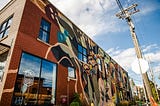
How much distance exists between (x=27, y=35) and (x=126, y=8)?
25.7ft

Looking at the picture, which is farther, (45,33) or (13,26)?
(45,33)

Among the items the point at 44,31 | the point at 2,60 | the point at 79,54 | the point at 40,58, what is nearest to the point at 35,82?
the point at 40,58

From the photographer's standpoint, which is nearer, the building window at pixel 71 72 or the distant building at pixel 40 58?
the distant building at pixel 40 58

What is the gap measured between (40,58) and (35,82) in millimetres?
1798

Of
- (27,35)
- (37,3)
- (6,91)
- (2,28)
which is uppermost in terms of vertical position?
(37,3)

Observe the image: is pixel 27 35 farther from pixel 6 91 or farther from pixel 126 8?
pixel 126 8

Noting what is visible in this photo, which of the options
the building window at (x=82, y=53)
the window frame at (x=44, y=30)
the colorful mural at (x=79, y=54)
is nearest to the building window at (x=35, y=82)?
the colorful mural at (x=79, y=54)

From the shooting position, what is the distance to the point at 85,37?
705 inches

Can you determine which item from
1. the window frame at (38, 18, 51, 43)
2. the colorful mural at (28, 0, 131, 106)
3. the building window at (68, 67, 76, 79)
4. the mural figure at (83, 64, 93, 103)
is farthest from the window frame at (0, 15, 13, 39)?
the mural figure at (83, 64, 93, 103)

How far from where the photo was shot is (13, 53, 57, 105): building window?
767cm

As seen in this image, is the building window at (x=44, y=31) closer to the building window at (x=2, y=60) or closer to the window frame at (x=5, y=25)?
the window frame at (x=5, y=25)

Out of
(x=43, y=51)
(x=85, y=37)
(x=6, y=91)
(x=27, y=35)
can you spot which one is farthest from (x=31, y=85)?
(x=85, y=37)

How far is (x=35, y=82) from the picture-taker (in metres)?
8.62

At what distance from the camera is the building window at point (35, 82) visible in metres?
7.67
